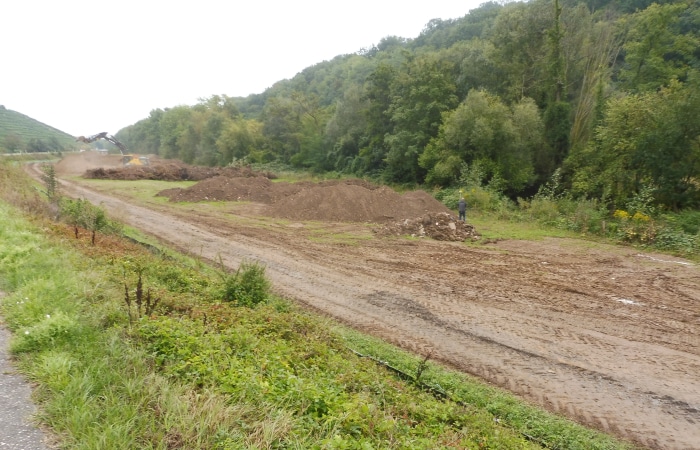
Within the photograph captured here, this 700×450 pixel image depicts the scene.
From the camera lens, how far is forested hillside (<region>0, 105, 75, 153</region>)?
7063 cm

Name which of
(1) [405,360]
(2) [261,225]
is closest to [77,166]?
(2) [261,225]

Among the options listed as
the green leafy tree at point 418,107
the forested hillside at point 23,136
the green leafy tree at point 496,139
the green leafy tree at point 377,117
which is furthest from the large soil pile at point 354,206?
the forested hillside at point 23,136

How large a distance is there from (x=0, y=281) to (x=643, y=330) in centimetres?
1198

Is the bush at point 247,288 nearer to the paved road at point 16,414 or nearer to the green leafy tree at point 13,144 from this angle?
the paved road at point 16,414

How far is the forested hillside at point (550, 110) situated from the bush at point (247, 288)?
1796cm

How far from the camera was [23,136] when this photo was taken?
94.8 meters

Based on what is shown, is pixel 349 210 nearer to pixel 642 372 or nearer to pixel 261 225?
pixel 261 225

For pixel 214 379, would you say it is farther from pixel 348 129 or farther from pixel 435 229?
pixel 348 129

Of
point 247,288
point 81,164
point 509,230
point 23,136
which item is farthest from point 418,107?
point 23,136

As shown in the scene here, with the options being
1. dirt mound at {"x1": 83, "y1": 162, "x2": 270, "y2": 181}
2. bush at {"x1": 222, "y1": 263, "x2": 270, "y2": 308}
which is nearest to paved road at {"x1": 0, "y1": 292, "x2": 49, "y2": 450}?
bush at {"x1": 222, "y1": 263, "x2": 270, "y2": 308}

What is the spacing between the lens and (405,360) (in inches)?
271

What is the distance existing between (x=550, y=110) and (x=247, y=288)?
26399 millimetres

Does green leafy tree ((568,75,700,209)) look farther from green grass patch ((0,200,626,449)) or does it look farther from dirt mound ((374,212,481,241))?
green grass patch ((0,200,626,449))

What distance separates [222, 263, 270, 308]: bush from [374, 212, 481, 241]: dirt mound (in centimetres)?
998
